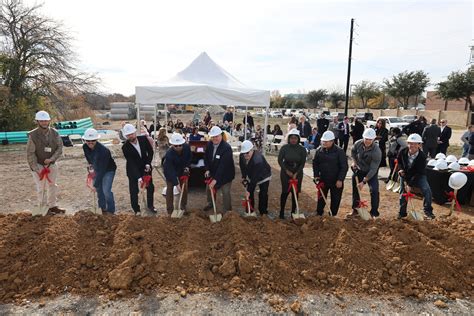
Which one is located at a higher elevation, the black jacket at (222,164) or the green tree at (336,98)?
the green tree at (336,98)

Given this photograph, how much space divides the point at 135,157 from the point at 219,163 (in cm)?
132

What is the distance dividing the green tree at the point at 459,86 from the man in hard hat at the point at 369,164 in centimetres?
3196

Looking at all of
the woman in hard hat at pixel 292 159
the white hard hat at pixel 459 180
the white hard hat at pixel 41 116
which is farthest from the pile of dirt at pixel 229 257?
the white hard hat at pixel 41 116

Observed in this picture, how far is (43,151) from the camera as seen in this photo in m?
5.01

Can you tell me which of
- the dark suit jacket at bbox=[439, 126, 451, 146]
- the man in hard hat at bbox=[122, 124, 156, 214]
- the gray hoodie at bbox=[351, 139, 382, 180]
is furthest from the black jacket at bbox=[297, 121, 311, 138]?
the man in hard hat at bbox=[122, 124, 156, 214]

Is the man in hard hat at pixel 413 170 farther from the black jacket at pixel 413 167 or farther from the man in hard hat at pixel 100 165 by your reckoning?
the man in hard hat at pixel 100 165

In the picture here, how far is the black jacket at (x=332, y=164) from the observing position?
482 centimetres

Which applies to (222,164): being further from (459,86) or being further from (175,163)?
(459,86)

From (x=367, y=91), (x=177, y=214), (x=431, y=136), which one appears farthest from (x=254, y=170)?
(x=367, y=91)

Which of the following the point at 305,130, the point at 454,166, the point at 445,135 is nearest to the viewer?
the point at 454,166

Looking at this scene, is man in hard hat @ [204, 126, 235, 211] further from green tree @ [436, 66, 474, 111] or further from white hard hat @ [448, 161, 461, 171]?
green tree @ [436, 66, 474, 111]

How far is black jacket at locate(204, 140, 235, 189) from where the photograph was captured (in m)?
4.89

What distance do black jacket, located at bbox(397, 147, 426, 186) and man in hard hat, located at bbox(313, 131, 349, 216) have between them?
41.0 inches

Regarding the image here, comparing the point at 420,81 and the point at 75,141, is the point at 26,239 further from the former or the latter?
the point at 420,81
